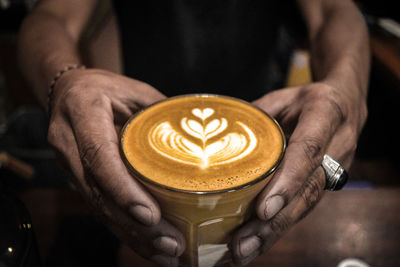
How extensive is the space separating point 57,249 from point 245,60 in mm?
1095

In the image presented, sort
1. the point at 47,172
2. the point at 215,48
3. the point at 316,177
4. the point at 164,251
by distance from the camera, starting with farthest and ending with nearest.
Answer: the point at 47,172 → the point at 215,48 → the point at 316,177 → the point at 164,251

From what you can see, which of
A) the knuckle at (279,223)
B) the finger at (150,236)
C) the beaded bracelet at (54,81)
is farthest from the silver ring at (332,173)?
the beaded bracelet at (54,81)

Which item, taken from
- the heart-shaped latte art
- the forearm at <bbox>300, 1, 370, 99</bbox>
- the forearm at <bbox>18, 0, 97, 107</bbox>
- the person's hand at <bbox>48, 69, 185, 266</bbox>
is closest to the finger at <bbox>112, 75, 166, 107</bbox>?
the person's hand at <bbox>48, 69, 185, 266</bbox>

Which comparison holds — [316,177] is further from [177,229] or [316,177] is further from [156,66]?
[156,66]

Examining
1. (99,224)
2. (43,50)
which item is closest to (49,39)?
(43,50)

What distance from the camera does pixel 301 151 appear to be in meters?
0.75

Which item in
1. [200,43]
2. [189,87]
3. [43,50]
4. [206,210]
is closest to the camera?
[206,210]

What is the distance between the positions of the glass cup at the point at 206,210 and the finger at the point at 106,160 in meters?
0.02

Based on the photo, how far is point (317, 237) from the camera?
1022mm

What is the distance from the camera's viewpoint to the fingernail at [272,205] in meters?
0.69

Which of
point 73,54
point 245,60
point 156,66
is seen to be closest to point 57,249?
point 73,54

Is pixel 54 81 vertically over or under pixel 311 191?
over

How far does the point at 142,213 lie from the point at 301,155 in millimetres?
357

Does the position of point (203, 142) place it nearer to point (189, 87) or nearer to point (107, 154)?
point (107, 154)
